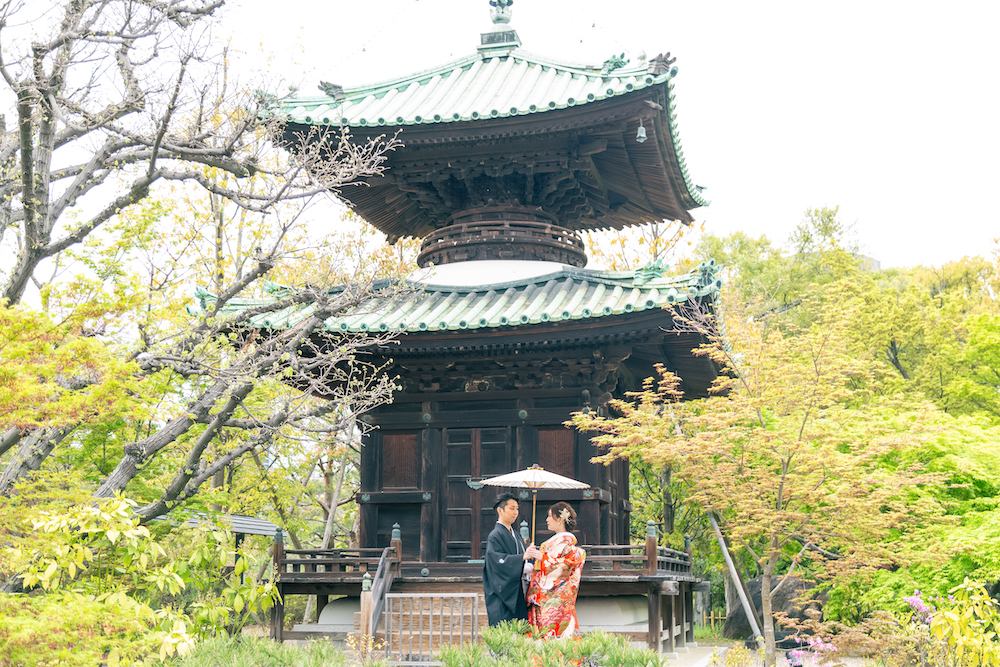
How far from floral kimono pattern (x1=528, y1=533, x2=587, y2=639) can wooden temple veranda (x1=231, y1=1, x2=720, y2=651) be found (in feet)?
7.62

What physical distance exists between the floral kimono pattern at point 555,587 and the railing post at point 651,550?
2589 millimetres

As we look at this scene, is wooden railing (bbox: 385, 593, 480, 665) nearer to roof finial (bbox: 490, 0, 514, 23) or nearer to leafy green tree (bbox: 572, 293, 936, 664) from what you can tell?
leafy green tree (bbox: 572, 293, 936, 664)

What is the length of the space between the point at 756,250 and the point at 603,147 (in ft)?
68.9

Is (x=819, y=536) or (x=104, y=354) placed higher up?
(x=104, y=354)

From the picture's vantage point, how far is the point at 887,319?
2614 centimetres

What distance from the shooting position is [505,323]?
10.8 metres

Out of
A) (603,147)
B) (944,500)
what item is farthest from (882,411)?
(603,147)

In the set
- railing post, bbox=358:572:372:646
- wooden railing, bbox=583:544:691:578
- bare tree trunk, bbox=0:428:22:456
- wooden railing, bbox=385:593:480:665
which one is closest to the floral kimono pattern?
wooden railing, bbox=385:593:480:665

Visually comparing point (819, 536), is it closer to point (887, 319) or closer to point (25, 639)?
point (25, 639)

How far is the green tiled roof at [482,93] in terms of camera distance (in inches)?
452

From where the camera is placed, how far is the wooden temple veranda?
36.4 feet

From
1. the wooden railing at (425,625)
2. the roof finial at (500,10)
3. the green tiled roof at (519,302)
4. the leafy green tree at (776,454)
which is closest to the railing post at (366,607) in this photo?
the wooden railing at (425,625)

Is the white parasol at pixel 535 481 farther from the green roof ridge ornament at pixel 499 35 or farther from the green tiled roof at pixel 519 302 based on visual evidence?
the green roof ridge ornament at pixel 499 35

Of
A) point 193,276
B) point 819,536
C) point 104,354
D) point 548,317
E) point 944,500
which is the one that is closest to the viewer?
point 104,354
